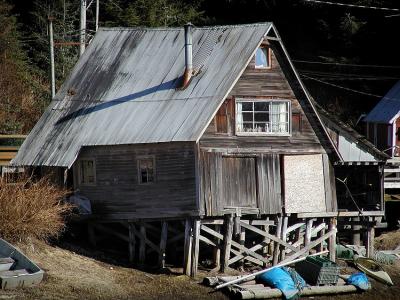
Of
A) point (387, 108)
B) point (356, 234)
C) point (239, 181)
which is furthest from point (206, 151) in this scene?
point (387, 108)

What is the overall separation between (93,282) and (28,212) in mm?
3528

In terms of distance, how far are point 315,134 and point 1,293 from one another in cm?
1244

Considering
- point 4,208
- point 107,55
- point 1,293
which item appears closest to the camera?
point 1,293

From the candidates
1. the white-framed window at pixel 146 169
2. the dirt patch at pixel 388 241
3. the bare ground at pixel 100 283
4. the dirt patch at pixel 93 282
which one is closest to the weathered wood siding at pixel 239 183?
the white-framed window at pixel 146 169

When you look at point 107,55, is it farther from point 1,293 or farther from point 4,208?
point 1,293

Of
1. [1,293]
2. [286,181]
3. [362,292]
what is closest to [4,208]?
[1,293]

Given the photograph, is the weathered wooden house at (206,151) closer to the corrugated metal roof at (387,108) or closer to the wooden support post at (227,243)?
the wooden support post at (227,243)

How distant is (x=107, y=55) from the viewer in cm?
3388

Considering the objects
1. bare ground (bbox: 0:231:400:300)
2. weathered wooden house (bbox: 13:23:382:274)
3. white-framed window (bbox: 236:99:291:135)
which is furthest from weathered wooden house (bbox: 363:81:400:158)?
bare ground (bbox: 0:231:400:300)

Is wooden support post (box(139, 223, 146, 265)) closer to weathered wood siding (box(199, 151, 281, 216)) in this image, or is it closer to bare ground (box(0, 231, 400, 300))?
bare ground (box(0, 231, 400, 300))

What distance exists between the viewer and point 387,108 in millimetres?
45938

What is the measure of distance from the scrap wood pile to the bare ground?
13.3 inches

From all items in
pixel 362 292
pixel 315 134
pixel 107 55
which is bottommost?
pixel 362 292

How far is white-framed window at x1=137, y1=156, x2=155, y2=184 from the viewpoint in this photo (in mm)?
30188
